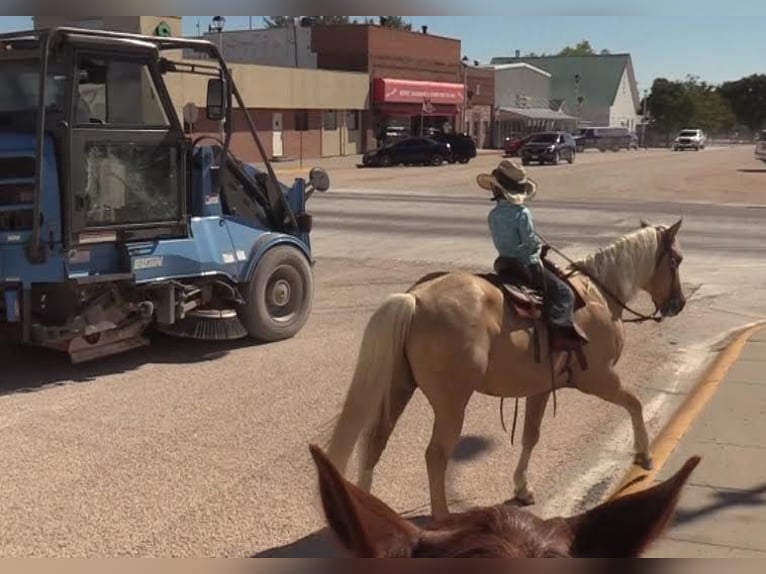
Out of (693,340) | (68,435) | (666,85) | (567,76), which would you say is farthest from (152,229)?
(666,85)

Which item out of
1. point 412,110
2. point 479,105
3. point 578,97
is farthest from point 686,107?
point 412,110

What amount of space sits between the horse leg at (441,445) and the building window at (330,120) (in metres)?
48.2

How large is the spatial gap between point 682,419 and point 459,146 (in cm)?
4284

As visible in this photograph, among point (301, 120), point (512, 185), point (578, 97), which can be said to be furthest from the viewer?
point (578, 97)

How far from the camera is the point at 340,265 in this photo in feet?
53.3

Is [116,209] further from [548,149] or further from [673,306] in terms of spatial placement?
[548,149]

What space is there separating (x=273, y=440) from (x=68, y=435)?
153 cm

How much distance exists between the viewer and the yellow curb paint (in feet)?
19.1

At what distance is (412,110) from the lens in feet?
194

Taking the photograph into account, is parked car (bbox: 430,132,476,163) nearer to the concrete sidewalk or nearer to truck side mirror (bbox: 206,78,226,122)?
truck side mirror (bbox: 206,78,226,122)

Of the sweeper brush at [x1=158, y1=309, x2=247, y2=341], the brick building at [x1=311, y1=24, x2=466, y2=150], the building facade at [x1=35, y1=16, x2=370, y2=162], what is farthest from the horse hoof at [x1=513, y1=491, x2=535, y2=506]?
the brick building at [x1=311, y1=24, x2=466, y2=150]

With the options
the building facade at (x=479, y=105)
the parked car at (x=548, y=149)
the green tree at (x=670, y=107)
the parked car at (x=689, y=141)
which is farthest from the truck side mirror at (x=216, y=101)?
the green tree at (x=670, y=107)

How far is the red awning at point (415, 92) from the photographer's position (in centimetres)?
5475

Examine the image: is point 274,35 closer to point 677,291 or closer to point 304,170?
point 304,170
